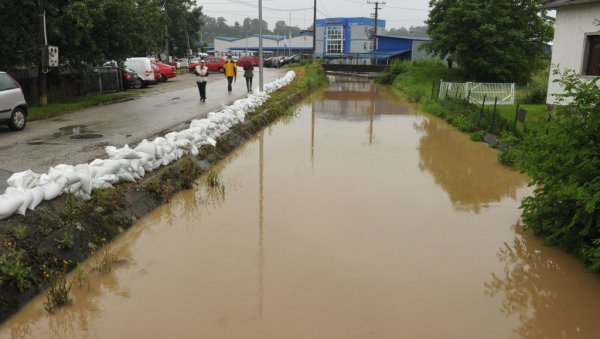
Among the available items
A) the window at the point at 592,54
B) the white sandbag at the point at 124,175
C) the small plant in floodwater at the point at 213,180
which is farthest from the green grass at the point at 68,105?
the window at the point at 592,54

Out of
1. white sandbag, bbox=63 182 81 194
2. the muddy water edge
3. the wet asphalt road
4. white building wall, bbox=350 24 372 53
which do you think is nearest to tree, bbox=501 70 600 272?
the muddy water edge

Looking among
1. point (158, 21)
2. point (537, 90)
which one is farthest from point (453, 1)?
point (158, 21)

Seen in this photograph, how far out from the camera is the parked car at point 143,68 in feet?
90.7

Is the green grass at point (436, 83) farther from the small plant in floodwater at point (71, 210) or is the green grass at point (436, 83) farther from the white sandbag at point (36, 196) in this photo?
the white sandbag at point (36, 196)

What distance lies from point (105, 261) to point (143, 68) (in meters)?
23.4

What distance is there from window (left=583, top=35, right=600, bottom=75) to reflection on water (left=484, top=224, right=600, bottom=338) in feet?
33.6

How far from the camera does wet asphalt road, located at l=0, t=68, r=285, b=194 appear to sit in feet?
33.3

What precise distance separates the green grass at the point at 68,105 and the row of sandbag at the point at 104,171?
6588mm

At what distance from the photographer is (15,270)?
509 cm

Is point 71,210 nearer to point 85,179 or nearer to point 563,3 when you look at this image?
point 85,179

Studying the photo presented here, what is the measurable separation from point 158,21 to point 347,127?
9116 mm

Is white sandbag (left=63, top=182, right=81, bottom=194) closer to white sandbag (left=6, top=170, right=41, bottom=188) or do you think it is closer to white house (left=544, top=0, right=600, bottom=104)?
white sandbag (left=6, top=170, right=41, bottom=188)

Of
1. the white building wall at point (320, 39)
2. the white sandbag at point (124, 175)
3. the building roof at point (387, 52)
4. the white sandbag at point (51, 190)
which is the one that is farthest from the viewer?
the white building wall at point (320, 39)

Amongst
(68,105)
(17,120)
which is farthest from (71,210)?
(68,105)
